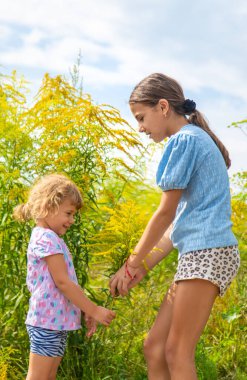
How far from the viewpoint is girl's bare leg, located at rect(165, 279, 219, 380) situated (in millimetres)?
2908

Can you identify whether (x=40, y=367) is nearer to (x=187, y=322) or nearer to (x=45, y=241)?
(x=45, y=241)

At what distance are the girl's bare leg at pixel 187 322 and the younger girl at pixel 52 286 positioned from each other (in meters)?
0.35

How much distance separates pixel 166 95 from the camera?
3.14 meters

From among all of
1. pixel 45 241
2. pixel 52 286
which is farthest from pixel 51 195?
pixel 52 286

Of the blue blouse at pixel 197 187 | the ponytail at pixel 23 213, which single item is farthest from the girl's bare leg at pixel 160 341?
the ponytail at pixel 23 213

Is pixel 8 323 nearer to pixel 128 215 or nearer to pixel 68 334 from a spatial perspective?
pixel 68 334

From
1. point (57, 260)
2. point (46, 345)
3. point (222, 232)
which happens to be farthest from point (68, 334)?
point (222, 232)

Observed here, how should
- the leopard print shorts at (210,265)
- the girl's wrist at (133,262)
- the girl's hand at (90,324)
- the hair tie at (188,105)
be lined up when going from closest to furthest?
the leopard print shorts at (210,265) → the girl's wrist at (133,262) → the hair tie at (188,105) → the girl's hand at (90,324)

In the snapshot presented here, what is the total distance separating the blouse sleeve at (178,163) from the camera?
2.91 m

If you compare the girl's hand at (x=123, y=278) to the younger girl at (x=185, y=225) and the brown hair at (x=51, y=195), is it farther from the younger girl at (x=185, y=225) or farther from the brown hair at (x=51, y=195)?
the brown hair at (x=51, y=195)

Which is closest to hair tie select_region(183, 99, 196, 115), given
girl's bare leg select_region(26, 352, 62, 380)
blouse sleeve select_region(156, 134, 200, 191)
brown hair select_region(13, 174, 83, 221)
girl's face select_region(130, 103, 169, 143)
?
girl's face select_region(130, 103, 169, 143)

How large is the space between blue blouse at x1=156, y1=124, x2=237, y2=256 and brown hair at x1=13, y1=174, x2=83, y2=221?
459mm

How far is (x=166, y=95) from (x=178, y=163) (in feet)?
1.27

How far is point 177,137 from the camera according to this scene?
9.84 feet
